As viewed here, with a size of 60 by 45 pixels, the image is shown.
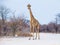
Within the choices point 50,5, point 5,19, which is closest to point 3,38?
point 5,19

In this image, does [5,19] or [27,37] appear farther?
[27,37]

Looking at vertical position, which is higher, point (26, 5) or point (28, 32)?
point (26, 5)

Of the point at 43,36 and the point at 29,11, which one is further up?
the point at 29,11

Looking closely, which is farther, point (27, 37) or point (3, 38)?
point (27, 37)

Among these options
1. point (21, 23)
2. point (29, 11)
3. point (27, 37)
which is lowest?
point (27, 37)

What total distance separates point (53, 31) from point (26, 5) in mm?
418

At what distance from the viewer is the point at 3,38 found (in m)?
1.96

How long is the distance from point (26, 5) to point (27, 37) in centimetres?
37

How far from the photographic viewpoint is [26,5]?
203cm

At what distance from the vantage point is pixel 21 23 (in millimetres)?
2078

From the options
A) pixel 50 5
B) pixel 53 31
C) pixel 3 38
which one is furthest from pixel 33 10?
pixel 3 38

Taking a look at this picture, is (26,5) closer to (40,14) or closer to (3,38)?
(40,14)

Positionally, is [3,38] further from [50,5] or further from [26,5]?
[50,5]

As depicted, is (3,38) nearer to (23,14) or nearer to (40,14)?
(23,14)
